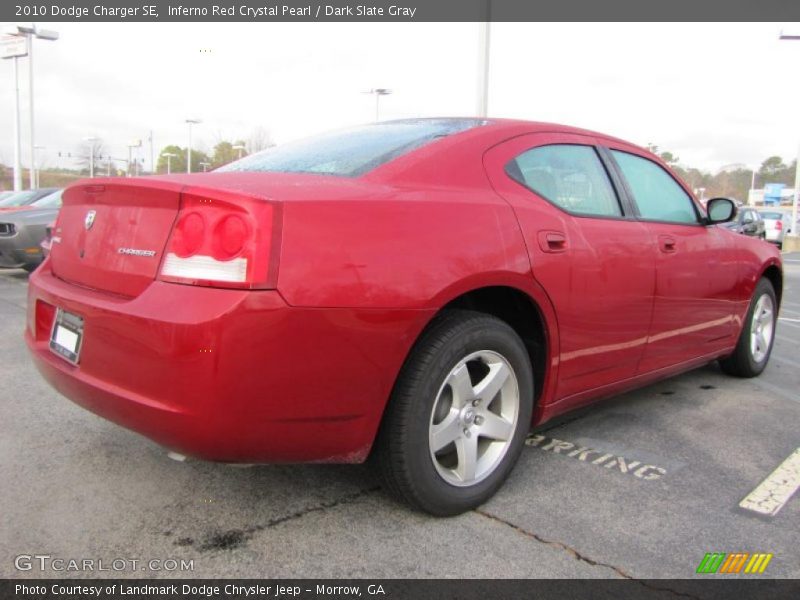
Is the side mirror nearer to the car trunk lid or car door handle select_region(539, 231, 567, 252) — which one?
car door handle select_region(539, 231, 567, 252)

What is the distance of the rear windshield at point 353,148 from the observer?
101 inches

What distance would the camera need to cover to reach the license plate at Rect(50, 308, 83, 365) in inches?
87.4

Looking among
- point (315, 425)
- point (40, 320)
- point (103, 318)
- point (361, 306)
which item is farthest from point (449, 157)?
point (40, 320)

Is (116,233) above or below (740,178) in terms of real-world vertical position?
below

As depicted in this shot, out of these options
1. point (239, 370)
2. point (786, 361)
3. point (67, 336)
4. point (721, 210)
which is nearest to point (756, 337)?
point (786, 361)

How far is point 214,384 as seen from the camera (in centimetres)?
187

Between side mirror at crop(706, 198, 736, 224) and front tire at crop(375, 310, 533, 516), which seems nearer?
front tire at crop(375, 310, 533, 516)

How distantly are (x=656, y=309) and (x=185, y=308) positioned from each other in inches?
92.7

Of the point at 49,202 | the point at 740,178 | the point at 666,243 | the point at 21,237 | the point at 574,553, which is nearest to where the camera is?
the point at 574,553

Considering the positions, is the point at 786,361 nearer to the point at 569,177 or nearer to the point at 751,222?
the point at 569,177

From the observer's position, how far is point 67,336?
2.30 m

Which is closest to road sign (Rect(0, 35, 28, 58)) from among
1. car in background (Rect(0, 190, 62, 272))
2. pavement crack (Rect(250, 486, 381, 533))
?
car in background (Rect(0, 190, 62, 272))

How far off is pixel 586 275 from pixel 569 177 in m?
0.51

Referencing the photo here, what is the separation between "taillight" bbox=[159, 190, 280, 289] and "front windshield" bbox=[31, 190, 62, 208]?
8784 millimetres
